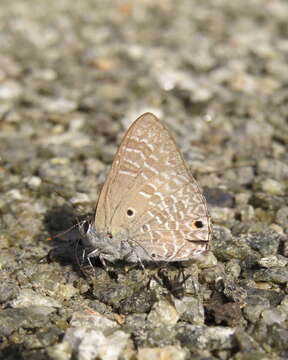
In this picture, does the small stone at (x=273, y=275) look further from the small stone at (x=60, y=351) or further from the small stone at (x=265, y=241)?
the small stone at (x=60, y=351)

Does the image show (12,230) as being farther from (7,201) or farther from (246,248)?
(246,248)

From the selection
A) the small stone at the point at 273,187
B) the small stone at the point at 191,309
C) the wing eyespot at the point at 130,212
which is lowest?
the small stone at the point at 191,309

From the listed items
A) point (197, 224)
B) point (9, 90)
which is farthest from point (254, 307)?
point (9, 90)

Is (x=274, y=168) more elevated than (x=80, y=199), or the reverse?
(x=274, y=168)

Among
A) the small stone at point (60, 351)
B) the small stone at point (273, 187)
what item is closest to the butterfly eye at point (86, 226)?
the small stone at point (60, 351)

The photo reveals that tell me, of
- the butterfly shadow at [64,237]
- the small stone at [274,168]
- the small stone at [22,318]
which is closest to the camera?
the small stone at [22,318]

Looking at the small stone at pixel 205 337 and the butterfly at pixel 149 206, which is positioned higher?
the butterfly at pixel 149 206

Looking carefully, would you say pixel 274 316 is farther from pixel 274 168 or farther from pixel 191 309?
pixel 274 168

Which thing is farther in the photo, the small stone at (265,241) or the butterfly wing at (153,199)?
the small stone at (265,241)

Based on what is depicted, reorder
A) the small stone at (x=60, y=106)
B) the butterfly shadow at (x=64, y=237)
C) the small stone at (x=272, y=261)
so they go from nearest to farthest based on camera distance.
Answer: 1. the small stone at (x=272, y=261)
2. the butterfly shadow at (x=64, y=237)
3. the small stone at (x=60, y=106)
